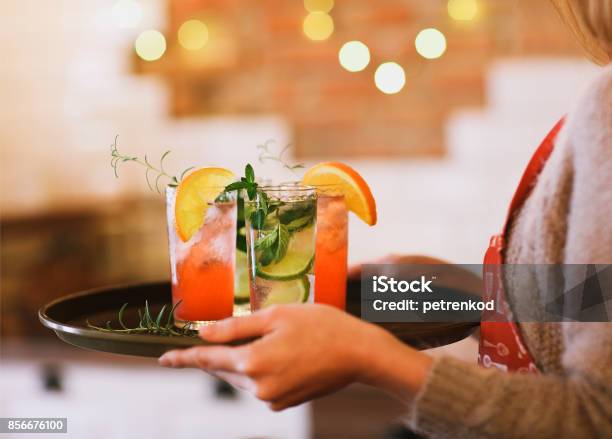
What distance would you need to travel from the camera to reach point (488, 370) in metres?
0.88

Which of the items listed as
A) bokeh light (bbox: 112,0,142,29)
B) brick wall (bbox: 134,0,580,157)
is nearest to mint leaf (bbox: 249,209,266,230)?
brick wall (bbox: 134,0,580,157)

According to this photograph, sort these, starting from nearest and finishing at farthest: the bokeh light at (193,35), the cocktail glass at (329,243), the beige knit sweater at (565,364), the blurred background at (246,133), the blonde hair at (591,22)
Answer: the beige knit sweater at (565,364) → the blonde hair at (591,22) → the cocktail glass at (329,243) → the blurred background at (246,133) → the bokeh light at (193,35)

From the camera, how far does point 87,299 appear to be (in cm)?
129

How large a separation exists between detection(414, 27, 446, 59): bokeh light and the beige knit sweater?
165 centimetres

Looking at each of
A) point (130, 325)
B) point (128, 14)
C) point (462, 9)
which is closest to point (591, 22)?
point (130, 325)

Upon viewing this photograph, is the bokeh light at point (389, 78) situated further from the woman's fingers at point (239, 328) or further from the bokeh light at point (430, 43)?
the woman's fingers at point (239, 328)

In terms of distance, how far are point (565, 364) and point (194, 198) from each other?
51cm

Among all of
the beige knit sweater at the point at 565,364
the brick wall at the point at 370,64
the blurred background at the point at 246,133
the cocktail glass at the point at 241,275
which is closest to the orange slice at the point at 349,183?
the cocktail glass at the point at 241,275

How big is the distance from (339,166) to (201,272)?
0.25 m

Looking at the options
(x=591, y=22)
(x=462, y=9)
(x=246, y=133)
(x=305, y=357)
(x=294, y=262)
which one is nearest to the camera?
(x=305, y=357)

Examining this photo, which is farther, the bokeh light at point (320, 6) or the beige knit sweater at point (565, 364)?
the bokeh light at point (320, 6)

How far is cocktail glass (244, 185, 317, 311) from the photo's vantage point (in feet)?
3.45

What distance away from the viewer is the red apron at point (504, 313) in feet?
3.24

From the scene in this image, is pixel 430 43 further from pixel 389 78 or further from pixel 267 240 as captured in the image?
pixel 267 240
